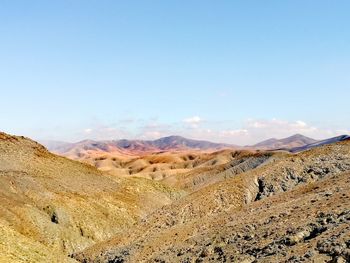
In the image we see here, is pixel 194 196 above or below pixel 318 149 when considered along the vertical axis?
below

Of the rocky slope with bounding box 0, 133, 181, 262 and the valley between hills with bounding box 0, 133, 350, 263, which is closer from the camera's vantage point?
the valley between hills with bounding box 0, 133, 350, 263

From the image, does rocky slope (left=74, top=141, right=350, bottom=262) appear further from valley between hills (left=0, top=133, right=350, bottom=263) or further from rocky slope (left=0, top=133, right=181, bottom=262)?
rocky slope (left=0, top=133, right=181, bottom=262)

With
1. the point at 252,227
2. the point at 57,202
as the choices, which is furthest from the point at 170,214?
the point at 252,227

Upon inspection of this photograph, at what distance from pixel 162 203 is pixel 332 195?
54.5m

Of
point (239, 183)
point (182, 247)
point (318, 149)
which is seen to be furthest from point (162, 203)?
point (182, 247)

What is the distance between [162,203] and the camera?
295 feet

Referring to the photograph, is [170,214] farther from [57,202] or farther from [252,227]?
[252,227]

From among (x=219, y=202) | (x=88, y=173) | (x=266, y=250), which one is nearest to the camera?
(x=266, y=250)

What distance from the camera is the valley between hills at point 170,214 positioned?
3206 centimetres

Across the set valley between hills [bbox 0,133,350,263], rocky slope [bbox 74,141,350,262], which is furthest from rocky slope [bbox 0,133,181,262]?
rocky slope [bbox 74,141,350,262]

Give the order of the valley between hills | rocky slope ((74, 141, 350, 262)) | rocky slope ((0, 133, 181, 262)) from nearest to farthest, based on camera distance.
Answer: rocky slope ((74, 141, 350, 262))
the valley between hills
rocky slope ((0, 133, 181, 262))

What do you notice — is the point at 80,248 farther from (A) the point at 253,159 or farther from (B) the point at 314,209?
(A) the point at 253,159

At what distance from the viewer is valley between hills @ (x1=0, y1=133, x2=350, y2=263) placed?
3206 centimetres

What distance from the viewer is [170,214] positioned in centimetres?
5747
